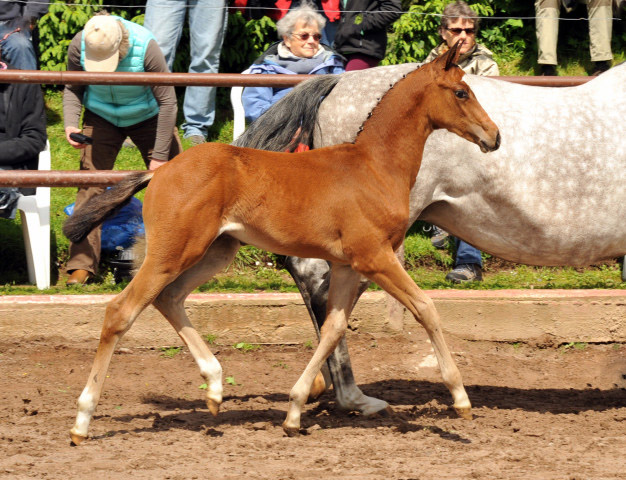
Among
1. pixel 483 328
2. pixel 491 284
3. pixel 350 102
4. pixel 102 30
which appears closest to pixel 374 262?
pixel 350 102

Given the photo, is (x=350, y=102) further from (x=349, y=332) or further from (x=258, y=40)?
(x=258, y=40)

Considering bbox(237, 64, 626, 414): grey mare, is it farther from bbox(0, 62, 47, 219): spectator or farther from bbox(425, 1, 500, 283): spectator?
bbox(0, 62, 47, 219): spectator

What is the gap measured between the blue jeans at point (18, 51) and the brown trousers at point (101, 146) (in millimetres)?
1152

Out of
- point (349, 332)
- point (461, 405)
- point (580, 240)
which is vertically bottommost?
point (349, 332)

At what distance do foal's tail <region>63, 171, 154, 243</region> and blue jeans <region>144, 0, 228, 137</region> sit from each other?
4.02 meters

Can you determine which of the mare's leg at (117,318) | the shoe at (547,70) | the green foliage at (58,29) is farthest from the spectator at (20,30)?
the shoe at (547,70)

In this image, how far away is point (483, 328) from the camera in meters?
6.45

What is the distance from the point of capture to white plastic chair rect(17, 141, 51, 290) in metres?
6.85

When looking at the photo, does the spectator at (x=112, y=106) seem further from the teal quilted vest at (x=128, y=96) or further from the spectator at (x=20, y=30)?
the spectator at (x=20, y=30)

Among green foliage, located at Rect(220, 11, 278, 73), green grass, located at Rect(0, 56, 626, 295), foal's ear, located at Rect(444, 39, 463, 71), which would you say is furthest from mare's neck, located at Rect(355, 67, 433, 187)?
green foliage, located at Rect(220, 11, 278, 73)

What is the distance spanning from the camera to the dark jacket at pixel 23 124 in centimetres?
704

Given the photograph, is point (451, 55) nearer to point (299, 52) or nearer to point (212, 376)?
point (212, 376)

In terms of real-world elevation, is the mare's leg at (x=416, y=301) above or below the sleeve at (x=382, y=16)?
below

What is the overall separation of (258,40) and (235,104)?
2.15 m
